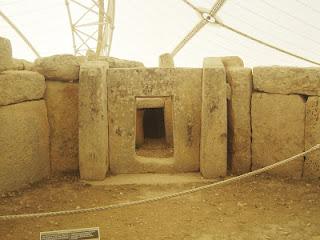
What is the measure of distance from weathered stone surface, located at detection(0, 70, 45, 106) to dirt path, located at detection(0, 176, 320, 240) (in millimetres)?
1070

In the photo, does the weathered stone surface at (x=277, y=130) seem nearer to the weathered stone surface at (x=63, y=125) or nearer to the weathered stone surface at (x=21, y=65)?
the weathered stone surface at (x=63, y=125)

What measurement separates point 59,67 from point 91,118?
81cm

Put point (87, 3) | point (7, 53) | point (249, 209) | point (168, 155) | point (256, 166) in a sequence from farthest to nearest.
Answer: point (87, 3) < point (168, 155) < point (256, 166) < point (7, 53) < point (249, 209)

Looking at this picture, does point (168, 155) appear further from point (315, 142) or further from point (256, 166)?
point (315, 142)

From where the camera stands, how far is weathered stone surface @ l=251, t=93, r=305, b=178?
4.54 meters

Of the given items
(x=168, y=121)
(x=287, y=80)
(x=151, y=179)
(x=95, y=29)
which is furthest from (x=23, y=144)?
(x=95, y=29)

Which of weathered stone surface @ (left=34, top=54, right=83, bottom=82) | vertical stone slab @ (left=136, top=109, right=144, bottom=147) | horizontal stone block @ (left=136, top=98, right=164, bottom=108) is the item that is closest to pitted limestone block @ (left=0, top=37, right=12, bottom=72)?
weathered stone surface @ (left=34, top=54, right=83, bottom=82)

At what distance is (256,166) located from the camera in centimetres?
482

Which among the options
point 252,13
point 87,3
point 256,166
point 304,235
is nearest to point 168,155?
point 256,166

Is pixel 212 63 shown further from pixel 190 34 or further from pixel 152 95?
pixel 190 34

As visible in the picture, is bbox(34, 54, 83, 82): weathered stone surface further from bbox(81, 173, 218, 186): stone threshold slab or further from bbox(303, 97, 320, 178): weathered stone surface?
bbox(303, 97, 320, 178): weathered stone surface

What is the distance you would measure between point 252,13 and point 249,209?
187 inches

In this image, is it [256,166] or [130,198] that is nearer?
[130,198]

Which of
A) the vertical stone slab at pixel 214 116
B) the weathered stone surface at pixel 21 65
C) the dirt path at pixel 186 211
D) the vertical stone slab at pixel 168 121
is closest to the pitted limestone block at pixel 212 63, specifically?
the vertical stone slab at pixel 214 116
